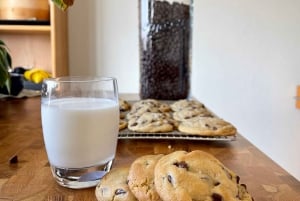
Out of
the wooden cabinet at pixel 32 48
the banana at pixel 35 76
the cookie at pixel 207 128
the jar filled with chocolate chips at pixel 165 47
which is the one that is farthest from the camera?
the wooden cabinet at pixel 32 48

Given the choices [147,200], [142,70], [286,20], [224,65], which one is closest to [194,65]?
[224,65]

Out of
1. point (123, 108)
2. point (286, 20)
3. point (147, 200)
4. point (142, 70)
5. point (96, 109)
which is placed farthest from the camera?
point (286, 20)

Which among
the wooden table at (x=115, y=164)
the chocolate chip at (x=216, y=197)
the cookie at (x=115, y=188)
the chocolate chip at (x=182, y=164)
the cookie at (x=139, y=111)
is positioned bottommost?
the wooden table at (x=115, y=164)

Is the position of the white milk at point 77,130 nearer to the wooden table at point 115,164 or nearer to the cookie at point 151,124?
the wooden table at point 115,164

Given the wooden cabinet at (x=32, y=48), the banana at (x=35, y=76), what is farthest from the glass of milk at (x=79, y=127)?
the wooden cabinet at (x=32, y=48)

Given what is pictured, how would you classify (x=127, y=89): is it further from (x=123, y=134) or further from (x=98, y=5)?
(x=123, y=134)

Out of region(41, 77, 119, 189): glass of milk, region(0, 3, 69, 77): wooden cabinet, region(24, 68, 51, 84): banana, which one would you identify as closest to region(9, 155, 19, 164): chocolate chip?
region(41, 77, 119, 189): glass of milk

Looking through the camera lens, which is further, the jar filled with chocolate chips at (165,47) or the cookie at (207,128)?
the jar filled with chocolate chips at (165,47)
